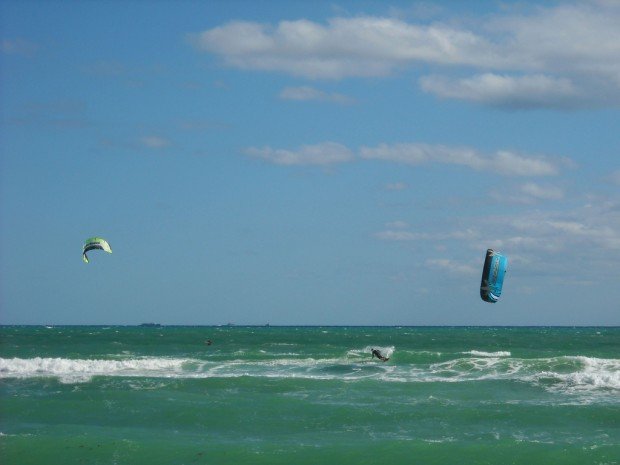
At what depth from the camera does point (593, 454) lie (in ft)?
52.2

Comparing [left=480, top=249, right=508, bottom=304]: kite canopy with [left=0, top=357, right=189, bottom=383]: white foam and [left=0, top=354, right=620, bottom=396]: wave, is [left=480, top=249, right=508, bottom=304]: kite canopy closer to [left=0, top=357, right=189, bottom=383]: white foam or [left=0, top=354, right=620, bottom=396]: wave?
[left=0, top=354, right=620, bottom=396]: wave

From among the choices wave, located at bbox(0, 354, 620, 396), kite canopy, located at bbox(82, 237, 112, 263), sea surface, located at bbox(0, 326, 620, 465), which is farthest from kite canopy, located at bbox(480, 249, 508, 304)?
kite canopy, located at bbox(82, 237, 112, 263)

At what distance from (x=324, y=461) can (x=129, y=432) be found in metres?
5.05

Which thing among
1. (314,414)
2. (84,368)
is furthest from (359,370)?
(84,368)

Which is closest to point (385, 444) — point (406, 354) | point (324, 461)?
point (324, 461)

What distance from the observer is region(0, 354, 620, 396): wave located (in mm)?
25861

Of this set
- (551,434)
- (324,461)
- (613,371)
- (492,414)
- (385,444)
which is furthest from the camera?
(613,371)

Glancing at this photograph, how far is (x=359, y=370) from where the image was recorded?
2955 centimetres

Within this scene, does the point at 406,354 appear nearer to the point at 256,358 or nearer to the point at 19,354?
the point at 256,358

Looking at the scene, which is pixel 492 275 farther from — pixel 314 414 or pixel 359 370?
pixel 359 370

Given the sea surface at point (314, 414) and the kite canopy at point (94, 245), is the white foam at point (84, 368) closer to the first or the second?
the sea surface at point (314, 414)

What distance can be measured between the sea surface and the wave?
9 cm

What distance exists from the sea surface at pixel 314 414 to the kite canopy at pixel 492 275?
9.88 ft

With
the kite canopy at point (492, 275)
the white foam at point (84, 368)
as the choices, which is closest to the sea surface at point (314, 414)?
the white foam at point (84, 368)
